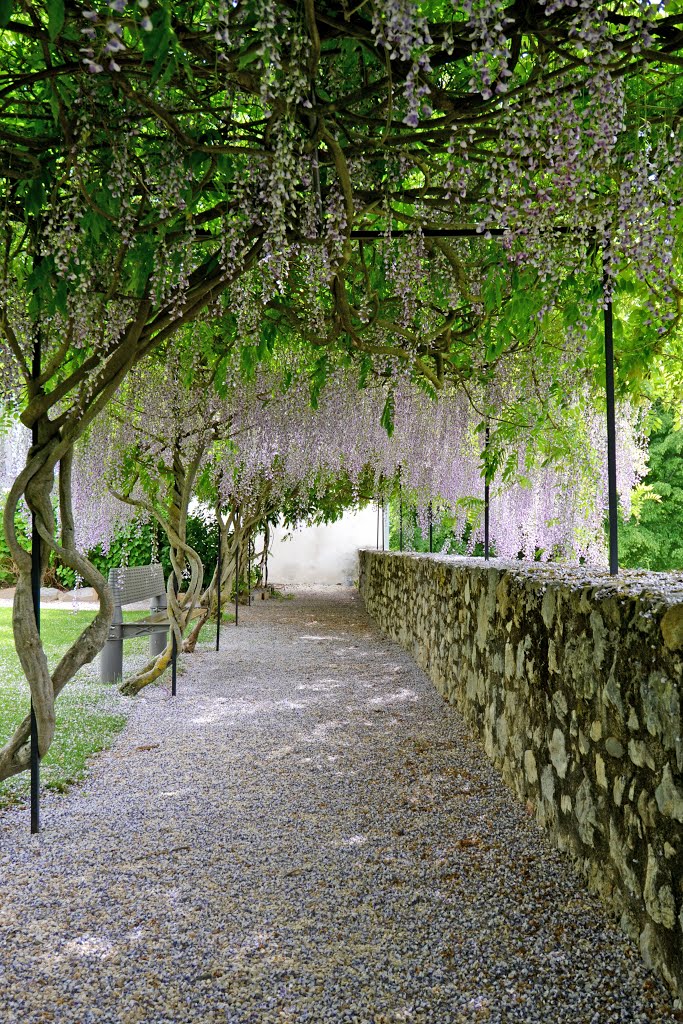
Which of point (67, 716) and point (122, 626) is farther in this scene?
point (122, 626)

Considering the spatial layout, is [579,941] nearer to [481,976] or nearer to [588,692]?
[481,976]

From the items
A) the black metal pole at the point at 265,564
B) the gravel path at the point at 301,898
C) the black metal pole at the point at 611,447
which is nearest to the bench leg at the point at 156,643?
the gravel path at the point at 301,898

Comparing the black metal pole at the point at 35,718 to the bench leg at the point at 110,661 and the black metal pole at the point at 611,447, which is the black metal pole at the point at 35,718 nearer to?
the black metal pole at the point at 611,447

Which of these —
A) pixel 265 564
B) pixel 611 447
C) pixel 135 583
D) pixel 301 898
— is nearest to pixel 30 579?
pixel 301 898

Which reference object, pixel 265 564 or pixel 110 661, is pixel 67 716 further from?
pixel 265 564

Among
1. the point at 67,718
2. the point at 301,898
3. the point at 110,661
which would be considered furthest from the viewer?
the point at 110,661

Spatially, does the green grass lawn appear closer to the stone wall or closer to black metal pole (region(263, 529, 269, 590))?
the stone wall

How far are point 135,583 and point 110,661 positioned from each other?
0.81 meters

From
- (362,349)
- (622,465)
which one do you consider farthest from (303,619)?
(362,349)

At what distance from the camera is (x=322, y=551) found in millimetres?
17609

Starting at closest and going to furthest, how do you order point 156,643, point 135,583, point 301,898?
point 301,898 → point 135,583 → point 156,643

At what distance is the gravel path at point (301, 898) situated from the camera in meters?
1.59

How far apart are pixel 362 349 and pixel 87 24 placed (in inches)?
74.9

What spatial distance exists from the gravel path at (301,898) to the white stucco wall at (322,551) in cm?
1360
